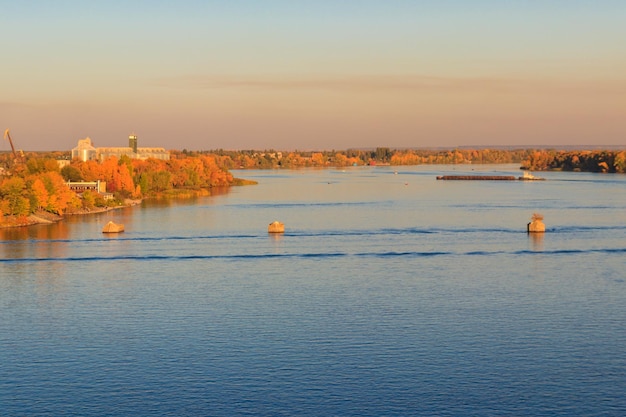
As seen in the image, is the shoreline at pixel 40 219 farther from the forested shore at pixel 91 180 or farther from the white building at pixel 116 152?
the white building at pixel 116 152

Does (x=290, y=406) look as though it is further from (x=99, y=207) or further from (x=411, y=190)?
(x=411, y=190)

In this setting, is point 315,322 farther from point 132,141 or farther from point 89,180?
point 132,141

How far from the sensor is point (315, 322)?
87.8 feet

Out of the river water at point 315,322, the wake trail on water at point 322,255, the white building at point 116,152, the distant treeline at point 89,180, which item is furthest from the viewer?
the white building at point 116,152

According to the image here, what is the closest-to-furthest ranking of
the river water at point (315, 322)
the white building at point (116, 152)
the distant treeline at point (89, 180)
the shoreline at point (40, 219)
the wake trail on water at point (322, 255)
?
the river water at point (315, 322), the wake trail on water at point (322, 255), the shoreline at point (40, 219), the distant treeline at point (89, 180), the white building at point (116, 152)

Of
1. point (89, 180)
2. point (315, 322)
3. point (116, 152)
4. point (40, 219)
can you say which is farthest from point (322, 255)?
point (116, 152)

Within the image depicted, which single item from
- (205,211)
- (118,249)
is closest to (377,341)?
(118,249)

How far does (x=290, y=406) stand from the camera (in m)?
19.1

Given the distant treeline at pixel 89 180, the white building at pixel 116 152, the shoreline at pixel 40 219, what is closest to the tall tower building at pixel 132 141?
the white building at pixel 116 152

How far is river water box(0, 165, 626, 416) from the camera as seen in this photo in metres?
19.8

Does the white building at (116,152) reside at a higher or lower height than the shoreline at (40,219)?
higher

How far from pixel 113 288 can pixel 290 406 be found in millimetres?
15446

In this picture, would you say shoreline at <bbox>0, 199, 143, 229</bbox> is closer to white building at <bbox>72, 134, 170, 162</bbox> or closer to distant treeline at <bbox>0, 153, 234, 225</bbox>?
distant treeline at <bbox>0, 153, 234, 225</bbox>

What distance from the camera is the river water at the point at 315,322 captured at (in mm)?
19812
